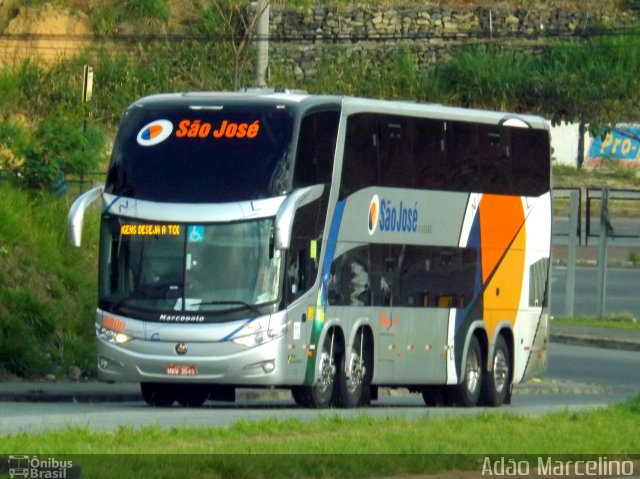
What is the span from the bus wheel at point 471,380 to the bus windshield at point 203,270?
472cm

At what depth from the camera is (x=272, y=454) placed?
41.1 feet

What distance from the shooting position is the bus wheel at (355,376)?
20312mm

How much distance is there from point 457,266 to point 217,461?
1117 cm

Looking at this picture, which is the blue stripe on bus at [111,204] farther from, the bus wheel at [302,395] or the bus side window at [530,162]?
the bus side window at [530,162]

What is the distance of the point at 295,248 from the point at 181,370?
2.07 metres

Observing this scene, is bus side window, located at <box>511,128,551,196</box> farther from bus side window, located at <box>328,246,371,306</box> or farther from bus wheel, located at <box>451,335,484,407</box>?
bus side window, located at <box>328,246,371,306</box>

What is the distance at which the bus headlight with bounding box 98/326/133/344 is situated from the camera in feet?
63.1

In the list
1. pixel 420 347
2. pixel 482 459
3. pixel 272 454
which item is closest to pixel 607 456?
pixel 482 459

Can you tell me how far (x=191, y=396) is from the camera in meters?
21.1

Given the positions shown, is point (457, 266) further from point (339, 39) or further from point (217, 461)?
point (339, 39)

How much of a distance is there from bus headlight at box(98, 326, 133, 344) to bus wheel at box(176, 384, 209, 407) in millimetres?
1342

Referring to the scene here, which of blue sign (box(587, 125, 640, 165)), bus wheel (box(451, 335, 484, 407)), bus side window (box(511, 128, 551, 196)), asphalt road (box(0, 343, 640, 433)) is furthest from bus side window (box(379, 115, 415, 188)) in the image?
blue sign (box(587, 125, 640, 165))

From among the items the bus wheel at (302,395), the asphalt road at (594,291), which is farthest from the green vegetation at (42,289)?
the asphalt road at (594,291)

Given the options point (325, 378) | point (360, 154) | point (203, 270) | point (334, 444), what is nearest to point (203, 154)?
point (203, 270)
